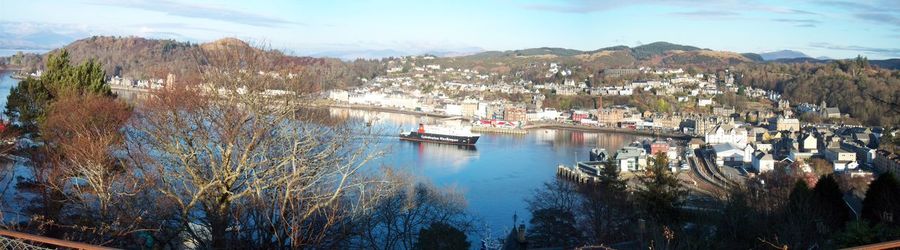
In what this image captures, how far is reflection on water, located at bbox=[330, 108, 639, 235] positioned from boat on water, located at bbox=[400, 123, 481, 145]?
26 centimetres

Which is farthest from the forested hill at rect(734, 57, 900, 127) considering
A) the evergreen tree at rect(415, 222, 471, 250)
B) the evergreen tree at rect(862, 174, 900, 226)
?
the evergreen tree at rect(415, 222, 471, 250)

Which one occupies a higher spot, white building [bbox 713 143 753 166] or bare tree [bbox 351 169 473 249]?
bare tree [bbox 351 169 473 249]

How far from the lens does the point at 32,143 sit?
402 cm

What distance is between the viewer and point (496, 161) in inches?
427

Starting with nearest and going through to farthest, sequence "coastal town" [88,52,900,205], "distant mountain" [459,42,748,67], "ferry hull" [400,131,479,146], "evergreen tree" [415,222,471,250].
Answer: "evergreen tree" [415,222,471,250] → "coastal town" [88,52,900,205] → "ferry hull" [400,131,479,146] → "distant mountain" [459,42,748,67]

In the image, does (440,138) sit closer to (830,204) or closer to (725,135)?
(725,135)

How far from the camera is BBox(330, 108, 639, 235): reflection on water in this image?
264 inches

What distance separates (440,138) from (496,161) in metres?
3.29

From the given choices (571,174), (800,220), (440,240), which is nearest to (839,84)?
(571,174)

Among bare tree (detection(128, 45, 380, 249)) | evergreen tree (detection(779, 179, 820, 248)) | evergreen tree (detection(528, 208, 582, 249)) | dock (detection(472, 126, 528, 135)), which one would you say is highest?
bare tree (detection(128, 45, 380, 249))

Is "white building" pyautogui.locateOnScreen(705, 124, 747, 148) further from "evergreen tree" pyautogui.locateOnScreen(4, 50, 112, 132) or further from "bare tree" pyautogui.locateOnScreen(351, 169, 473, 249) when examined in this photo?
"evergreen tree" pyautogui.locateOnScreen(4, 50, 112, 132)

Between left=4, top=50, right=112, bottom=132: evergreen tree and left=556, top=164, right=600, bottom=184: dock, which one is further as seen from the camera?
left=556, top=164, right=600, bottom=184: dock

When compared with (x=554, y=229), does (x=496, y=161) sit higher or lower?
lower

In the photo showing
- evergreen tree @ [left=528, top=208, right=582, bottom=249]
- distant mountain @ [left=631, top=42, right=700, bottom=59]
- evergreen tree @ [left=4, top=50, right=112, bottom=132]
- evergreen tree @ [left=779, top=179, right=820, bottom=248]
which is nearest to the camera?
evergreen tree @ [left=779, top=179, right=820, bottom=248]
